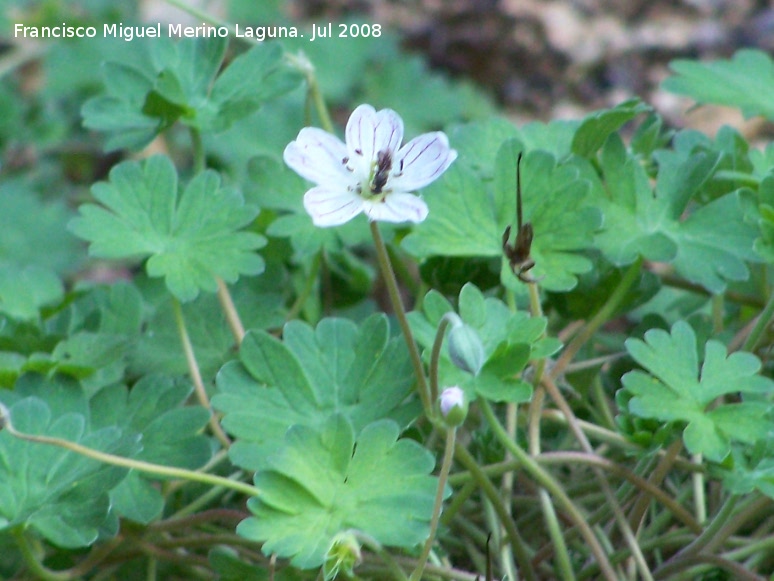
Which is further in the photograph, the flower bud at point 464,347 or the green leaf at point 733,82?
the green leaf at point 733,82

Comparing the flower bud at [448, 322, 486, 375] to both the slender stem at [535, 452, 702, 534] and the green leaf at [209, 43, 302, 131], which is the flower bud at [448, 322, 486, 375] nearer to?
the slender stem at [535, 452, 702, 534]

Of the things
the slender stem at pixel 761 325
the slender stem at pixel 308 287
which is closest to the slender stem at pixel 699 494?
the slender stem at pixel 761 325

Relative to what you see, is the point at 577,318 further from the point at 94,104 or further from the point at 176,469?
the point at 94,104

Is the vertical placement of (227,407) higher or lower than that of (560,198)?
lower

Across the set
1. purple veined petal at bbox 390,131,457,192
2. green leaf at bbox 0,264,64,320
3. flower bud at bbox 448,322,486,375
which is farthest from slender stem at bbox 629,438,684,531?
green leaf at bbox 0,264,64,320

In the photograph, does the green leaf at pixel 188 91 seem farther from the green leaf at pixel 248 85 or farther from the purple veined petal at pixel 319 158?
the purple veined petal at pixel 319 158

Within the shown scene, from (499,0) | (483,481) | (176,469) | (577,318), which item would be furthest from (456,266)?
(499,0)

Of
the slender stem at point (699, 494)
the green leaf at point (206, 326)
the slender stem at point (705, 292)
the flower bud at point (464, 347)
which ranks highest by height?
the flower bud at point (464, 347)
